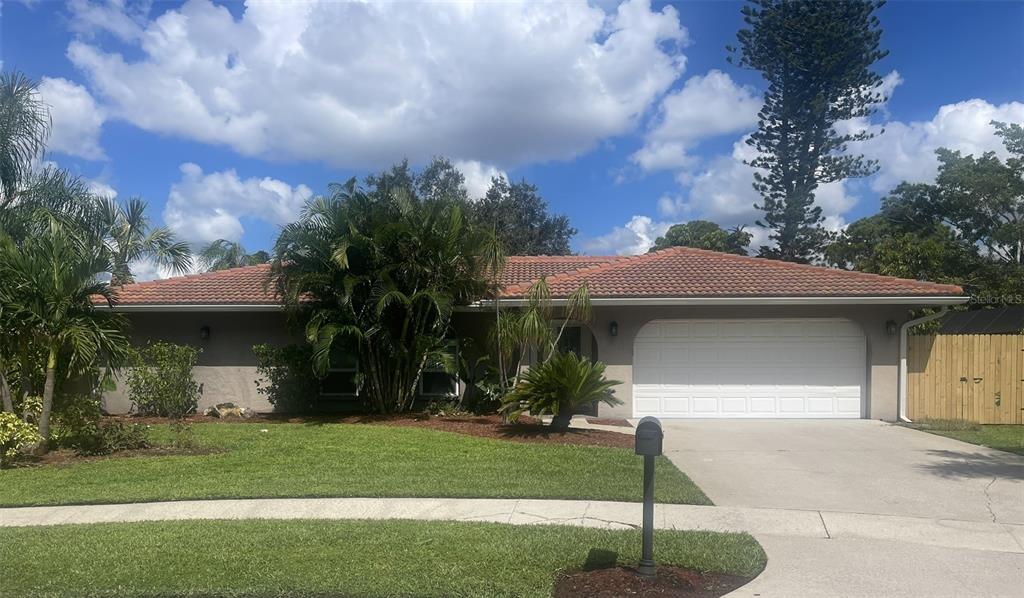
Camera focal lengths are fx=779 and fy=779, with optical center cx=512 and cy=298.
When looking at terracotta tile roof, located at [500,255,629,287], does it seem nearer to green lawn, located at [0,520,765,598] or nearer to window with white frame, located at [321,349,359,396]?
window with white frame, located at [321,349,359,396]

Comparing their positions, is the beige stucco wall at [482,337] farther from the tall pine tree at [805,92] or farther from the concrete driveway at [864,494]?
the tall pine tree at [805,92]

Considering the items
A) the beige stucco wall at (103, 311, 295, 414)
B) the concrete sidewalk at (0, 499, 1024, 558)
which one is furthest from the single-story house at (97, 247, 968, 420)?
the concrete sidewalk at (0, 499, 1024, 558)

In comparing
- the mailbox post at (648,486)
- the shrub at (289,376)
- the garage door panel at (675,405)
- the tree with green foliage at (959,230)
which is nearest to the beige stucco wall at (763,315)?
the garage door panel at (675,405)

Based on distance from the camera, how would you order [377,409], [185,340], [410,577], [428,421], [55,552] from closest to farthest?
[410,577], [55,552], [428,421], [377,409], [185,340]

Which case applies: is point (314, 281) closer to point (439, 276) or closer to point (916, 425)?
point (439, 276)

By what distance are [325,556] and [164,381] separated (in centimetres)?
1090

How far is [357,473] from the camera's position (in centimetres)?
952

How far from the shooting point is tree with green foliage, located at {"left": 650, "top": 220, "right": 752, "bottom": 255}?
4366 centimetres

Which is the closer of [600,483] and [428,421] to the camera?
[600,483]

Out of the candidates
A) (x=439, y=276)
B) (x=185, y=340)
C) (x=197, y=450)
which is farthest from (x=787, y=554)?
(x=185, y=340)

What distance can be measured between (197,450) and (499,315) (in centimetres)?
558

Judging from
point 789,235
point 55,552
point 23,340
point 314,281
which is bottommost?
point 55,552

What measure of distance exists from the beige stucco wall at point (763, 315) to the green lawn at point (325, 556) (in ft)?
28.7

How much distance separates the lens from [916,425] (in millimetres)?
14750
